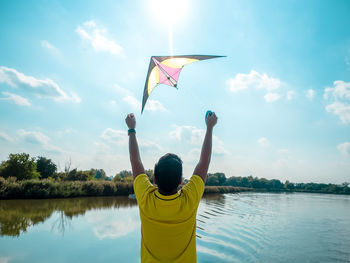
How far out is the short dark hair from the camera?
1248mm

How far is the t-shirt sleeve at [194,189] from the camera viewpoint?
1284mm

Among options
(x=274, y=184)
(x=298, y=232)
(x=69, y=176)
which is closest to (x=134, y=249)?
(x=298, y=232)

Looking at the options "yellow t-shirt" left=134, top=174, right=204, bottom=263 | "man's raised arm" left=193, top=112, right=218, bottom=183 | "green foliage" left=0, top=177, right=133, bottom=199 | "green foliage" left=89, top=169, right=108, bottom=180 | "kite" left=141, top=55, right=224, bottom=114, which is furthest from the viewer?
"green foliage" left=89, top=169, right=108, bottom=180

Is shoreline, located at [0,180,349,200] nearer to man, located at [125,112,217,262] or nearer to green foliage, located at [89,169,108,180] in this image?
green foliage, located at [89,169,108,180]

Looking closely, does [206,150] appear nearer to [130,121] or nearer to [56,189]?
[130,121]

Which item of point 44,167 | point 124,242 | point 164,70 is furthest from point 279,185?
point 164,70

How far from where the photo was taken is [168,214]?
120 centimetres

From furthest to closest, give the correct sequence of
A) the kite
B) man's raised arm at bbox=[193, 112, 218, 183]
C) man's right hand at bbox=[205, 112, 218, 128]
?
the kite
man's right hand at bbox=[205, 112, 218, 128]
man's raised arm at bbox=[193, 112, 218, 183]

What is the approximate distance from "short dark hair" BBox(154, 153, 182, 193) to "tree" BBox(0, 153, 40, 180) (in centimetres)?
3368

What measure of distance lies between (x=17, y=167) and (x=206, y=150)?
35038mm

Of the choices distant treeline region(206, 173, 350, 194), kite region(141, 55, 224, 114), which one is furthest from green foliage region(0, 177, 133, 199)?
distant treeline region(206, 173, 350, 194)

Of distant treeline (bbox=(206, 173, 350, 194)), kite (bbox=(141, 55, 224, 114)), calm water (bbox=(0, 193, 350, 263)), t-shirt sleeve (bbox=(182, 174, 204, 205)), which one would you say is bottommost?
distant treeline (bbox=(206, 173, 350, 194))

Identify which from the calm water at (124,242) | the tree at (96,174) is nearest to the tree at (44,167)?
the tree at (96,174)

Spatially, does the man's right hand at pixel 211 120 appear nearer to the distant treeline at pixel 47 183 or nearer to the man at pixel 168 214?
the man at pixel 168 214
